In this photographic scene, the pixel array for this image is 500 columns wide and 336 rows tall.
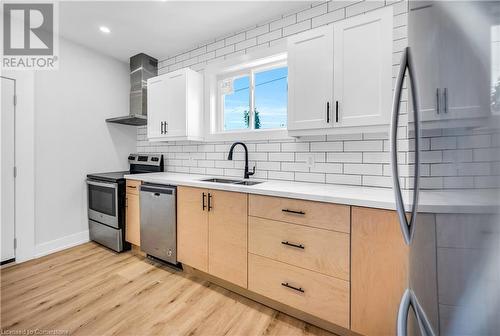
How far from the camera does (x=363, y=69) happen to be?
1.57m

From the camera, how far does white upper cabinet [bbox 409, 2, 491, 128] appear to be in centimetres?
36

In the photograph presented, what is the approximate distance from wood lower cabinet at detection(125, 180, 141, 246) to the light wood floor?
0.33 m

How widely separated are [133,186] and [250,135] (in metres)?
1.52

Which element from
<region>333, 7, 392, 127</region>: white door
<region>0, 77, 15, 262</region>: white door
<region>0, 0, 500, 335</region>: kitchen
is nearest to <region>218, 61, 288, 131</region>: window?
<region>0, 0, 500, 335</region>: kitchen

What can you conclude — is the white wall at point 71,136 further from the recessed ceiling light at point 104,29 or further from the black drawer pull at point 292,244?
the black drawer pull at point 292,244

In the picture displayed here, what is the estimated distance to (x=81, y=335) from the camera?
1426 mm

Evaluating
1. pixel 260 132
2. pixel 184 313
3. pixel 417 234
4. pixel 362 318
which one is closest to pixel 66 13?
pixel 260 132

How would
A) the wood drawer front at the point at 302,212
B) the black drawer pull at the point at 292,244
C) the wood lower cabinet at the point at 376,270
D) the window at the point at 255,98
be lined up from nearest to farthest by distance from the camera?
the wood lower cabinet at the point at 376,270 < the wood drawer front at the point at 302,212 < the black drawer pull at the point at 292,244 < the window at the point at 255,98

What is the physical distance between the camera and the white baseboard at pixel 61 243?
2518 mm

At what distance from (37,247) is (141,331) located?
199cm

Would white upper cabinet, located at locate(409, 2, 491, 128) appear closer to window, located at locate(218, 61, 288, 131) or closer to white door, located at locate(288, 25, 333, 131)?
white door, located at locate(288, 25, 333, 131)

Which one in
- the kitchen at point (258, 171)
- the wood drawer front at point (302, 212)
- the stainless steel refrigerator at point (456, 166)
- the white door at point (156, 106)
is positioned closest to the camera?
the stainless steel refrigerator at point (456, 166)

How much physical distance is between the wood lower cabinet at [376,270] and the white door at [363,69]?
72 cm

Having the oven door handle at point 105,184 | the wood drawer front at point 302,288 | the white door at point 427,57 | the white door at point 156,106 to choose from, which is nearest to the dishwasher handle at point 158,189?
the oven door handle at point 105,184
